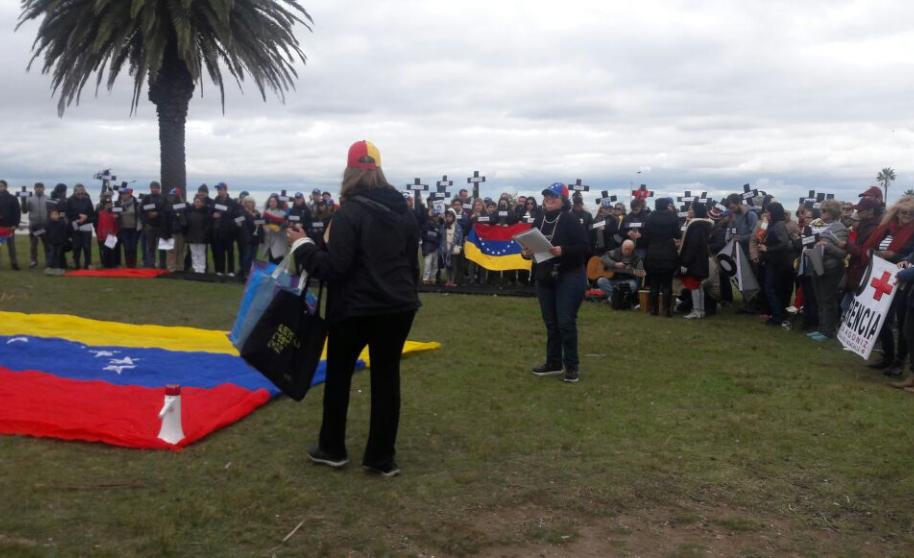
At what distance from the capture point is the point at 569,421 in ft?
23.4

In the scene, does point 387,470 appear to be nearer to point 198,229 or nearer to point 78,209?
point 198,229

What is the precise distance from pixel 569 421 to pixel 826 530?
253 centimetres

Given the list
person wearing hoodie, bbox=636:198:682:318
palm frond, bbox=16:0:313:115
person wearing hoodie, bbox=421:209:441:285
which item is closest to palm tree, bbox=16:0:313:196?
palm frond, bbox=16:0:313:115

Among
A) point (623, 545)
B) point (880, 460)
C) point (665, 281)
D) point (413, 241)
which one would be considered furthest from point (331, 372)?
point (665, 281)

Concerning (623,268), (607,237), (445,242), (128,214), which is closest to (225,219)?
(128,214)

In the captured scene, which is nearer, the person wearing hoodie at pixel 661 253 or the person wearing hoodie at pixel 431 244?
the person wearing hoodie at pixel 661 253

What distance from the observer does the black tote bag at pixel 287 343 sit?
5660 millimetres

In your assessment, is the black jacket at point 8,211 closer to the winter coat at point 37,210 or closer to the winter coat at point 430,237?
the winter coat at point 37,210

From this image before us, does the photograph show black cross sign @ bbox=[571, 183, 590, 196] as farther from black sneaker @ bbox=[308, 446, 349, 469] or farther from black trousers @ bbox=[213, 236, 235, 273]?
black sneaker @ bbox=[308, 446, 349, 469]

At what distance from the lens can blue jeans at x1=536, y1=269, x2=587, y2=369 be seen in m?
8.38

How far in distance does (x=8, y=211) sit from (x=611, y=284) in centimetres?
1291

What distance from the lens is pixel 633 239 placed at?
15039 mm

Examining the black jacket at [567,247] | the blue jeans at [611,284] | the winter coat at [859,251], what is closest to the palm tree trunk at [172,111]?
the blue jeans at [611,284]

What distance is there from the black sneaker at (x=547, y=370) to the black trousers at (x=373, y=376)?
3.42m
